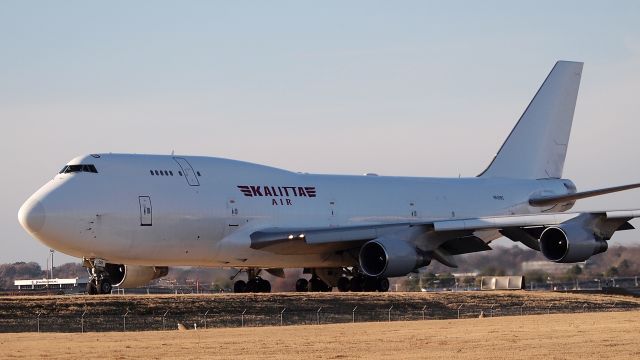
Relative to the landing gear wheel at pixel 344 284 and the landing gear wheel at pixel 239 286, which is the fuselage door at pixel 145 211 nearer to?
the landing gear wheel at pixel 239 286

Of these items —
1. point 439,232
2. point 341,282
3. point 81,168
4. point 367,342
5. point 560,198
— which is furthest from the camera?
point 560,198

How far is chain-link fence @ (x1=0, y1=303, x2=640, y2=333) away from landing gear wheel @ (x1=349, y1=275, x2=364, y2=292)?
637 centimetres

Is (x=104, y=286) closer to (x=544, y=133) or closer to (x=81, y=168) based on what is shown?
(x=81, y=168)

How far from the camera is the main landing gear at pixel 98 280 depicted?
33650mm

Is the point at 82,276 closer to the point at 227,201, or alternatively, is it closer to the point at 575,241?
the point at 227,201

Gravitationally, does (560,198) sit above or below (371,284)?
above

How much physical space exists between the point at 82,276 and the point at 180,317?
2601cm

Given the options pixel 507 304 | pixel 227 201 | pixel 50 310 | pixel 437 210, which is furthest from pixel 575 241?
pixel 50 310

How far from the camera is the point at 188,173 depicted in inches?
1378

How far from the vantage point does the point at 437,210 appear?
41.6 m

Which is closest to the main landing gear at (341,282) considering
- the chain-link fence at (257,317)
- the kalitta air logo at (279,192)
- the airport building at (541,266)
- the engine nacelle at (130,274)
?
the kalitta air logo at (279,192)

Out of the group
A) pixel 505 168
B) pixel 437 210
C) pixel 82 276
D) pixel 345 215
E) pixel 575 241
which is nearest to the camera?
pixel 575 241

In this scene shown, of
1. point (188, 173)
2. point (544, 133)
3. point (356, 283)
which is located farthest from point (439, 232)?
point (544, 133)

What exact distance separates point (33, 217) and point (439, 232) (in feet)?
41.6
